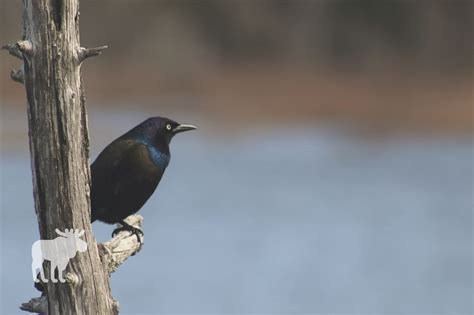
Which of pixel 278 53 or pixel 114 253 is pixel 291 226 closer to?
pixel 114 253

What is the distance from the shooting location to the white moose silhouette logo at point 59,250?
4957 mm

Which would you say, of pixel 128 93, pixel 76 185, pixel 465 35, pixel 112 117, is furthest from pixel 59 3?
pixel 465 35

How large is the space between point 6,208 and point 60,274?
11757mm

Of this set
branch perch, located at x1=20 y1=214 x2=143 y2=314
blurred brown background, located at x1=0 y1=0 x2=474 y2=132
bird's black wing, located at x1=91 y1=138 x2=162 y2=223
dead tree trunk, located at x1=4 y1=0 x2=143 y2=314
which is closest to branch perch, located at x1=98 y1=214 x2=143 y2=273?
branch perch, located at x1=20 y1=214 x2=143 y2=314

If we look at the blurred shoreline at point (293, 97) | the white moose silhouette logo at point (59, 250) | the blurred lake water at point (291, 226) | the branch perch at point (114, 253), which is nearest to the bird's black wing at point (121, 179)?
the branch perch at point (114, 253)

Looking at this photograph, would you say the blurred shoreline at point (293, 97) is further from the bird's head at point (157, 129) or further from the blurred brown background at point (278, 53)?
the bird's head at point (157, 129)

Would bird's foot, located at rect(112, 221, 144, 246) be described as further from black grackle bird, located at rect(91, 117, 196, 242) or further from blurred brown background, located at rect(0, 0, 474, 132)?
blurred brown background, located at rect(0, 0, 474, 132)

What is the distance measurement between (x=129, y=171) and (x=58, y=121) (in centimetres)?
146

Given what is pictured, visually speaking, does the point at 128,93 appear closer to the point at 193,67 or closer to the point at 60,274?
the point at 193,67

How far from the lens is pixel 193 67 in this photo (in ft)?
88.6

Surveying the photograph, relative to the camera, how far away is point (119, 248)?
5.85 meters

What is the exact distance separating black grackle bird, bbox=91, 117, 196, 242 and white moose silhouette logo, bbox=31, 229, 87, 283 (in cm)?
108

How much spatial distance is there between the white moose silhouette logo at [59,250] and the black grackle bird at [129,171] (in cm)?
108

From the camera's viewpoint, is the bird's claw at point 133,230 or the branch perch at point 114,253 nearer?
the branch perch at point 114,253
